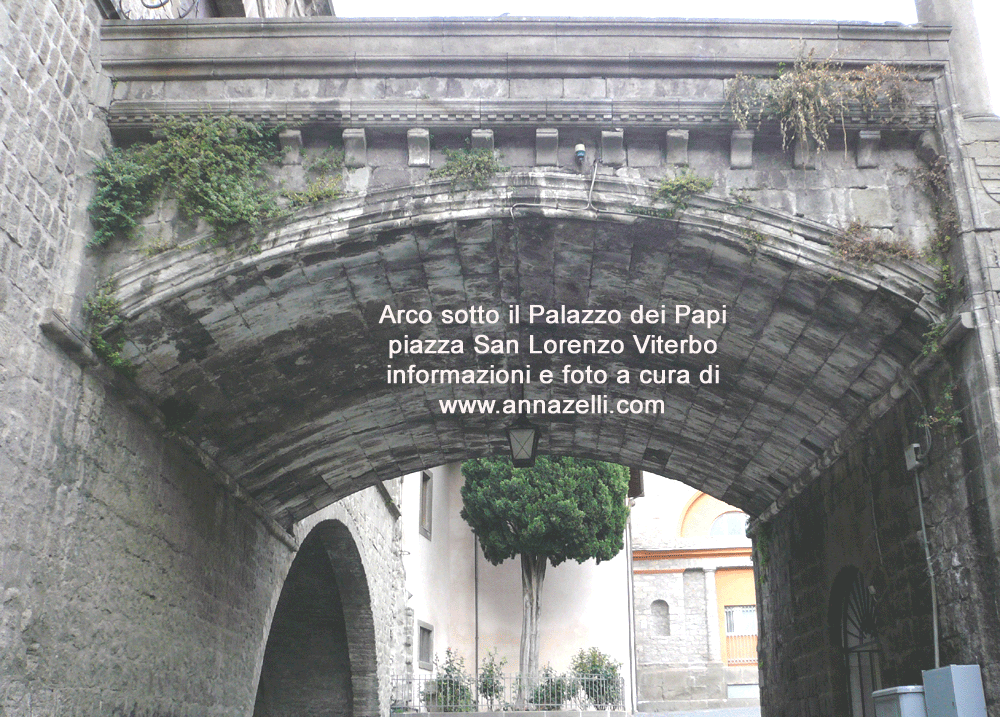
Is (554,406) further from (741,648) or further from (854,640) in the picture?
(741,648)

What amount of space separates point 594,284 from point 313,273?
189cm

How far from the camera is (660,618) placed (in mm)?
23859

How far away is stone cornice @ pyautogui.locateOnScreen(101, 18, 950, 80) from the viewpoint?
597 centimetres

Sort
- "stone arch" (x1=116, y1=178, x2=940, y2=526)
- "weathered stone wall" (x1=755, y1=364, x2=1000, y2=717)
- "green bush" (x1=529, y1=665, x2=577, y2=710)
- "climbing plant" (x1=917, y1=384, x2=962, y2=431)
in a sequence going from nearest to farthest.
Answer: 1. "weathered stone wall" (x1=755, y1=364, x2=1000, y2=717)
2. "climbing plant" (x1=917, y1=384, x2=962, y2=431)
3. "stone arch" (x1=116, y1=178, x2=940, y2=526)
4. "green bush" (x1=529, y1=665, x2=577, y2=710)

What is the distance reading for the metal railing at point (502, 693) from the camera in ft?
Answer: 49.8

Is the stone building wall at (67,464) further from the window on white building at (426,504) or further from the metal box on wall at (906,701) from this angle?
the window on white building at (426,504)

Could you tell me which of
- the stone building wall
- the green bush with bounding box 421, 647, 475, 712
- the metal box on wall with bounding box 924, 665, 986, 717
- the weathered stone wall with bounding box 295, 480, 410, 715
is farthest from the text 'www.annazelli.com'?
the green bush with bounding box 421, 647, 475, 712

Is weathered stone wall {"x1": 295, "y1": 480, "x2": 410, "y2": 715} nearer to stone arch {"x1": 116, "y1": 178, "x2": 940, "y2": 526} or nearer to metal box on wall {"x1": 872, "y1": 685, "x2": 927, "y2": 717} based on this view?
stone arch {"x1": 116, "y1": 178, "x2": 940, "y2": 526}

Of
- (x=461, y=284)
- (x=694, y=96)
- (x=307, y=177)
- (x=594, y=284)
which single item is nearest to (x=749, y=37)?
(x=694, y=96)

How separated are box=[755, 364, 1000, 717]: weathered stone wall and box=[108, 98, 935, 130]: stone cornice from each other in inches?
83.3

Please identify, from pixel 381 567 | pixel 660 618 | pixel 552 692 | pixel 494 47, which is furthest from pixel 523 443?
pixel 660 618

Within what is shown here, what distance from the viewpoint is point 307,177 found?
591 centimetres

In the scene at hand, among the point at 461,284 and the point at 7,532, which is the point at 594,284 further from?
the point at 7,532

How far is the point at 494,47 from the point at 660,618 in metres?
20.2
